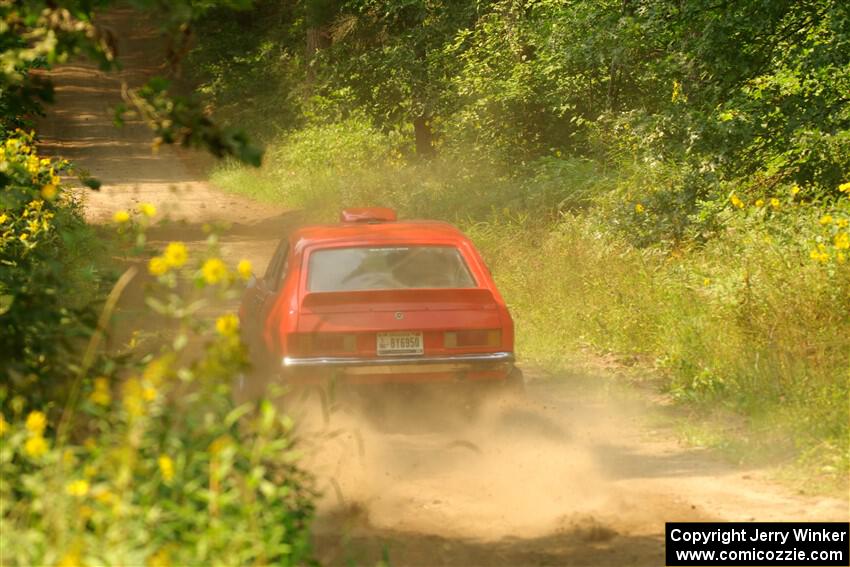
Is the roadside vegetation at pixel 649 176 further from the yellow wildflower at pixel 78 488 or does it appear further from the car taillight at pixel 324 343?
the yellow wildflower at pixel 78 488

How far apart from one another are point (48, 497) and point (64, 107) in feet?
148

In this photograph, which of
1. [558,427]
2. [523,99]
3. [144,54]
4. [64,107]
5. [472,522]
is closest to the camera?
[472,522]

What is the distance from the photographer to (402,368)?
923cm

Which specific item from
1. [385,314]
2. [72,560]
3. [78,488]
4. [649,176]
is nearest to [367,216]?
[385,314]

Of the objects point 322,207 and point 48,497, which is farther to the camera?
point 322,207

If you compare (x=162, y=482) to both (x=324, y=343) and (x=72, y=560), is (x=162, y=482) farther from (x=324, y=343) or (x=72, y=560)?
(x=324, y=343)

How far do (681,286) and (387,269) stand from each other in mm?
4218

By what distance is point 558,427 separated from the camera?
10.1m

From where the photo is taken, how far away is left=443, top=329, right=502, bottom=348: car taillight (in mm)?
9359

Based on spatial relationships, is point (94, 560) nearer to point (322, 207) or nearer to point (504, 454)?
point (504, 454)

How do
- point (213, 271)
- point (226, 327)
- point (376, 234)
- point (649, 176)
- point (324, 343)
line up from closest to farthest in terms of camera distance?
point (213, 271) < point (226, 327) < point (324, 343) < point (376, 234) < point (649, 176)

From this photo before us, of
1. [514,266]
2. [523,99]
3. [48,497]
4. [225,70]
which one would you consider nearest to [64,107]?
[225,70]

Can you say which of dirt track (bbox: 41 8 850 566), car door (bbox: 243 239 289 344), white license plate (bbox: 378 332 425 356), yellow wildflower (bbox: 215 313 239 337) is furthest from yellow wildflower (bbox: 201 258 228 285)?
car door (bbox: 243 239 289 344)

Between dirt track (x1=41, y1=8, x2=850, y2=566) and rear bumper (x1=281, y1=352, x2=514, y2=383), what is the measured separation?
247 millimetres
